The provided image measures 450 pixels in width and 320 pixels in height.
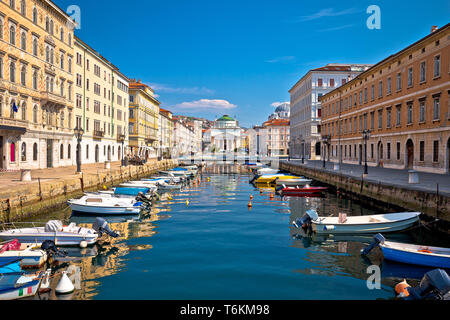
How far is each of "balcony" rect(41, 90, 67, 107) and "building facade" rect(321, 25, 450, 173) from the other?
33.2 m

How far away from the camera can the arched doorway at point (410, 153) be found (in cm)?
3719

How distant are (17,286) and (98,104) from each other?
52.0 metres

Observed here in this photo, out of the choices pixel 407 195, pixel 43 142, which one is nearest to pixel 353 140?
pixel 407 195

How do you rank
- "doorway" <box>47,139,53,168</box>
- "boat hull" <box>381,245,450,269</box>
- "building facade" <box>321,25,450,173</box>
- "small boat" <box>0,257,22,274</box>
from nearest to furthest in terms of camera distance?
"small boat" <box>0,257,22,274</box>
"boat hull" <box>381,245,450,269</box>
"building facade" <box>321,25,450,173</box>
"doorway" <box>47,139,53,168</box>

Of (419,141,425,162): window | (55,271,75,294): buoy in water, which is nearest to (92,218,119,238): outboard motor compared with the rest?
(55,271,75,294): buoy in water

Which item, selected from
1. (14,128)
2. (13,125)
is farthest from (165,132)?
(14,128)

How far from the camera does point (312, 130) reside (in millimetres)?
82312

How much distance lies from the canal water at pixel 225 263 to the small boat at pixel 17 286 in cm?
115

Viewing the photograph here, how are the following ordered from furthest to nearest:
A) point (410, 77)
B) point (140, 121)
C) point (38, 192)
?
point (140, 121)
point (410, 77)
point (38, 192)

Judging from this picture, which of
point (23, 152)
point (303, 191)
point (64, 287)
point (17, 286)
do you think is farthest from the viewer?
point (23, 152)

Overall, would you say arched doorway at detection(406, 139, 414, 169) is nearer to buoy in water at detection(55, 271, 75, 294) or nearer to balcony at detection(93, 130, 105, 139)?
buoy in water at detection(55, 271, 75, 294)

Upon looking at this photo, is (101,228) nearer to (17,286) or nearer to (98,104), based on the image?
(17,286)

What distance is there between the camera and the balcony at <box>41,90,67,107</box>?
38031mm

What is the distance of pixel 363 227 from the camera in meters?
17.3
